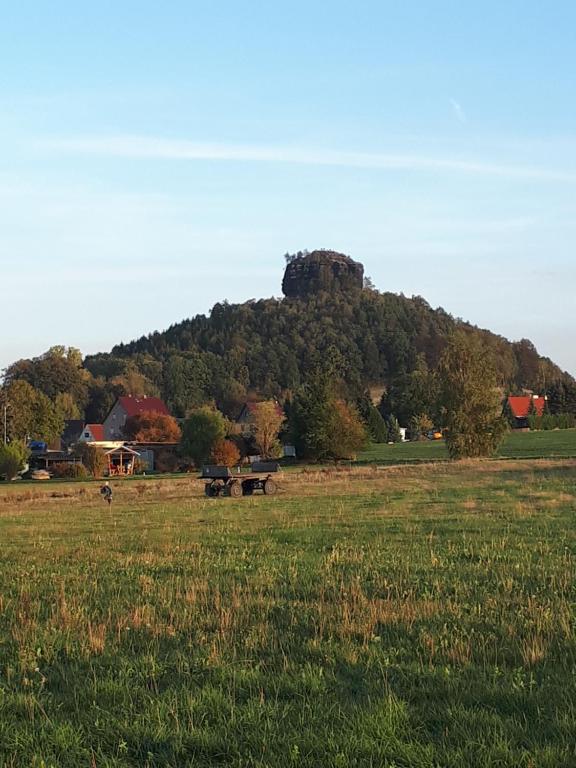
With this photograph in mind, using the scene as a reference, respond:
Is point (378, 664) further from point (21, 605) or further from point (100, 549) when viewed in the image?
point (100, 549)

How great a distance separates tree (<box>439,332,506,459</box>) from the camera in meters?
65.5

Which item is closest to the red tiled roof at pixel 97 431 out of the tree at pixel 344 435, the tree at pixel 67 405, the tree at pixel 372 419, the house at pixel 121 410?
the house at pixel 121 410

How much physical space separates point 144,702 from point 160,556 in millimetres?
8746

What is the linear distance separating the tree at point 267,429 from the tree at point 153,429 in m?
15.0

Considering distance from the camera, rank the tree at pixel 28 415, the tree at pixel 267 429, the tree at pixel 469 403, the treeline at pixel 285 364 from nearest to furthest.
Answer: the tree at pixel 469 403, the tree at pixel 267 429, the tree at pixel 28 415, the treeline at pixel 285 364

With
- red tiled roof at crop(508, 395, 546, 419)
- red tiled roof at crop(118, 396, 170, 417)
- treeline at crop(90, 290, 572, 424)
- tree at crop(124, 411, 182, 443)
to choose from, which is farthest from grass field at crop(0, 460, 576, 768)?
treeline at crop(90, 290, 572, 424)

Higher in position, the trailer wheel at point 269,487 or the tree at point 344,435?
the tree at point 344,435

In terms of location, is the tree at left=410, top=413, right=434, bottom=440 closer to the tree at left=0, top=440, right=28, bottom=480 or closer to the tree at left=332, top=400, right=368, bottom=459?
the tree at left=332, top=400, right=368, bottom=459

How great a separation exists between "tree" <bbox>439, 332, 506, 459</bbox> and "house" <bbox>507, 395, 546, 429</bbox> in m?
66.9

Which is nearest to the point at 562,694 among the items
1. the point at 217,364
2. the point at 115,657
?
the point at 115,657

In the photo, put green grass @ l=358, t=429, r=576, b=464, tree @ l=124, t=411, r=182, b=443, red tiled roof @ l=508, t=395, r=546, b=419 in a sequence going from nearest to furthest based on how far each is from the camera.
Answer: green grass @ l=358, t=429, r=576, b=464, tree @ l=124, t=411, r=182, b=443, red tiled roof @ l=508, t=395, r=546, b=419

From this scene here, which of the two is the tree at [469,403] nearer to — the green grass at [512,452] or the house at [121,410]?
A: the green grass at [512,452]

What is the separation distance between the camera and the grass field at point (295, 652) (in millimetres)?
5383

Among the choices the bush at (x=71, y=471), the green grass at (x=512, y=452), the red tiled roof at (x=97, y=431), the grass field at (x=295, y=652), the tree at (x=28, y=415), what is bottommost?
the bush at (x=71, y=471)
